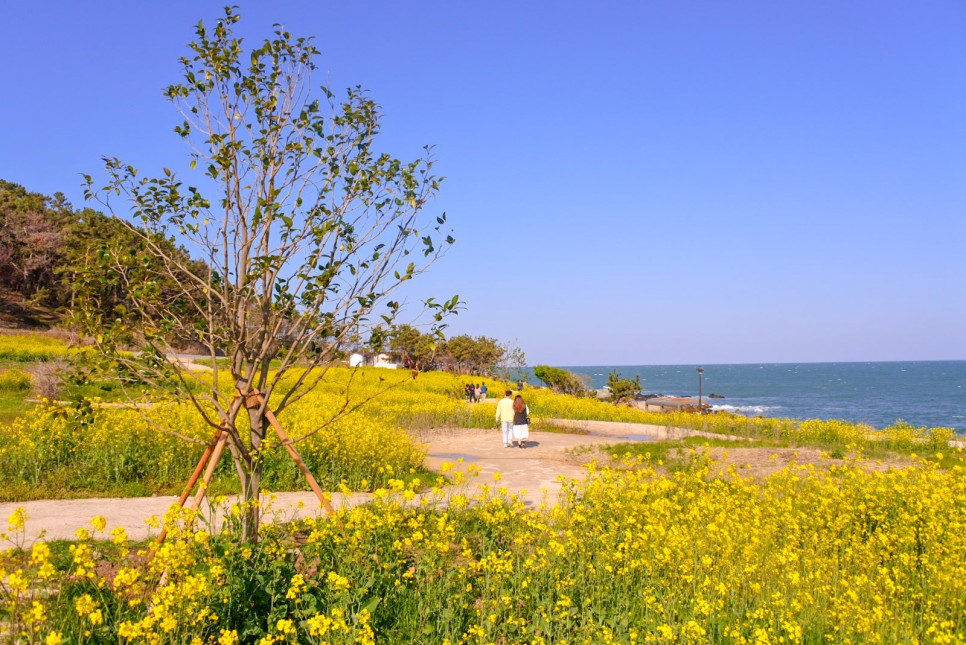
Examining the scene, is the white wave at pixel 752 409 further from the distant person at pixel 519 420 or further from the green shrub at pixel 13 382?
the green shrub at pixel 13 382

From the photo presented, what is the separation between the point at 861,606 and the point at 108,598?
490cm

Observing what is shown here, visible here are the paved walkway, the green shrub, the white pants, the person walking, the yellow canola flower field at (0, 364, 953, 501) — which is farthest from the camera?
the green shrub

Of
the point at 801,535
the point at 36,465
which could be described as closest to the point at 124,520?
the point at 36,465

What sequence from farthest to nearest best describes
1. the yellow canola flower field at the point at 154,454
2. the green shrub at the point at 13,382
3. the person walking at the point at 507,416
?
the green shrub at the point at 13,382
the person walking at the point at 507,416
the yellow canola flower field at the point at 154,454

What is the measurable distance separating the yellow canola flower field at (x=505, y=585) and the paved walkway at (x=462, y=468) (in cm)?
57

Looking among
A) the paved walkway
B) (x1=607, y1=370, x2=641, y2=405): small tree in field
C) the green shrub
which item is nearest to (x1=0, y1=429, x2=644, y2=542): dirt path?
the paved walkway

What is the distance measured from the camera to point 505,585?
5.01 meters

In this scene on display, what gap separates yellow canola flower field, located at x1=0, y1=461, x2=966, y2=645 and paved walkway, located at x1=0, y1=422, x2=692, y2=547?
57 centimetres

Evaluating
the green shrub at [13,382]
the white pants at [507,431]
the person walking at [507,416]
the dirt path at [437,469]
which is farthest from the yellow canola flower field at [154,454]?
the green shrub at [13,382]

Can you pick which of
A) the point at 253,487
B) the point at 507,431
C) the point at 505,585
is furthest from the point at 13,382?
the point at 505,585

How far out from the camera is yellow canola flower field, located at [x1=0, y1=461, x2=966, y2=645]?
393cm

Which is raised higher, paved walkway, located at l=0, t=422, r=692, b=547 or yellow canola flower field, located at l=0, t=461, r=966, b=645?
yellow canola flower field, located at l=0, t=461, r=966, b=645

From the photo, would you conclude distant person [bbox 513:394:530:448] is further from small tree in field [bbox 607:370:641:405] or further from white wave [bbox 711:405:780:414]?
white wave [bbox 711:405:780:414]

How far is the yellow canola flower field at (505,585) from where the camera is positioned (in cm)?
393
